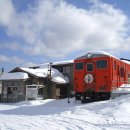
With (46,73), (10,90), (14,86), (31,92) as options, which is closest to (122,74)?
(31,92)

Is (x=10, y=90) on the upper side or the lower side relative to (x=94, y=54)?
lower

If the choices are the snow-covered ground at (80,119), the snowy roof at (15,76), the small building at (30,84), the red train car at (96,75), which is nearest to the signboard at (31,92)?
the small building at (30,84)

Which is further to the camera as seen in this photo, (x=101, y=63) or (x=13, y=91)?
(x=13, y=91)

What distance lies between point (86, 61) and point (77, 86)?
222 centimetres

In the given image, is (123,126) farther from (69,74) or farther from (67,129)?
(69,74)

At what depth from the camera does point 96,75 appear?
21.3m

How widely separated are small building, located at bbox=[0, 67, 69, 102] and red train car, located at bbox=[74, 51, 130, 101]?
11243mm

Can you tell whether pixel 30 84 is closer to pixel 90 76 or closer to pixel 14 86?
pixel 14 86

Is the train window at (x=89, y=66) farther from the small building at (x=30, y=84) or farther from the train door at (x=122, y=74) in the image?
the small building at (x=30, y=84)

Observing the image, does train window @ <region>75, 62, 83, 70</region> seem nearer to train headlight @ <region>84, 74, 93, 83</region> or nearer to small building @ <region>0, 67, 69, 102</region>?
train headlight @ <region>84, 74, 93, 83</region>

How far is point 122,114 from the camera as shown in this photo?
46.1 ft

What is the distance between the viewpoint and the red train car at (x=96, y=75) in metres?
20.8

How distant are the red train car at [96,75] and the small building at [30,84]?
36.9 feet

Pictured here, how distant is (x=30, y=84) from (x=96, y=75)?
14.0 meters
